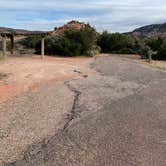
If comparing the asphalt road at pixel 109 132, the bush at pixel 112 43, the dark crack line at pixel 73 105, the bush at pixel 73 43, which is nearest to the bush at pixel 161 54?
the bush at pixel 73 43

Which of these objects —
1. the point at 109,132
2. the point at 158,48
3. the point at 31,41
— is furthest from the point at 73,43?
the point at 109,132

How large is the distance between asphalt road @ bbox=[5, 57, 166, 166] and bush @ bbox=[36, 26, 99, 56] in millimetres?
25078

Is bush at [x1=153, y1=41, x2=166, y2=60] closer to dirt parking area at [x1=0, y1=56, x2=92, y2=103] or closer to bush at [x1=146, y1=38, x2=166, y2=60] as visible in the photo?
bush at [x1=146, y1=38, x2=166, y2=60]

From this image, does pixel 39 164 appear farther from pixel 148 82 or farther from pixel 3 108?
pixel 148 82

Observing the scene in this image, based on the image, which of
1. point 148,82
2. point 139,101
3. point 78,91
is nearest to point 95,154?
point 139,101

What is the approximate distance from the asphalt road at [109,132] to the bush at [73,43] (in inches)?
987

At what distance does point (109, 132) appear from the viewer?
38.5 ft

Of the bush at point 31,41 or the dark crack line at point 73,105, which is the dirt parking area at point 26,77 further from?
the bush at point 31,41

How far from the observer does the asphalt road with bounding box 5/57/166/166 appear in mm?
9367

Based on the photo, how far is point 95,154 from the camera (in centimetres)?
969

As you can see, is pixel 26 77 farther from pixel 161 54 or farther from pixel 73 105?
pixel 161 54

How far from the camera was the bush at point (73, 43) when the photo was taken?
46.0m

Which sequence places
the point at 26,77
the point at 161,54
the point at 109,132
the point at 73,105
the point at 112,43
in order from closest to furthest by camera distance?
the point at 109,132
the point at 73,105
the point at 26,77
the point at 161,54
the point at 112,43

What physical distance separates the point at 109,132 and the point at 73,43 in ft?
115
